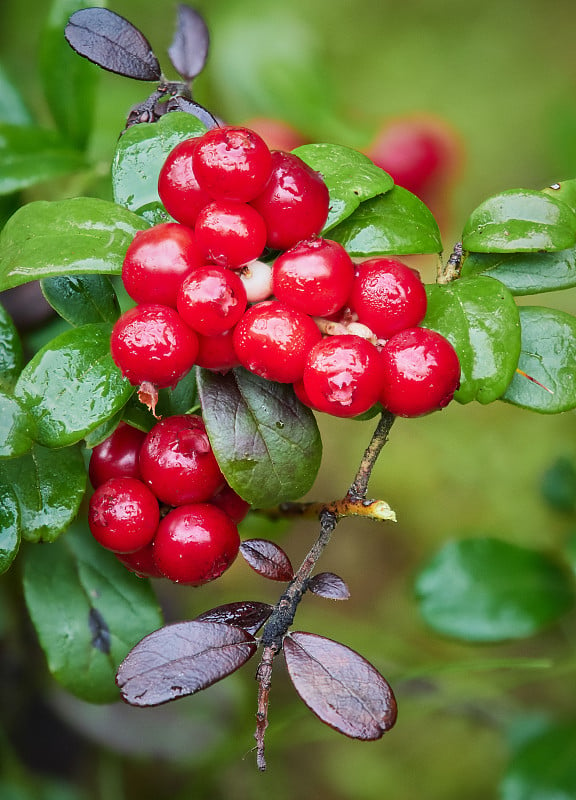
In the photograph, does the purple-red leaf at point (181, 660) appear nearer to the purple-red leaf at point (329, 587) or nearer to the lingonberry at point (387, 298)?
the purple-red leaf at point (329, 587)

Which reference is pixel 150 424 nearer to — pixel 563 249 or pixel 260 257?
pixel 260 257

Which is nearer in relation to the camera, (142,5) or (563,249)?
(563,249)

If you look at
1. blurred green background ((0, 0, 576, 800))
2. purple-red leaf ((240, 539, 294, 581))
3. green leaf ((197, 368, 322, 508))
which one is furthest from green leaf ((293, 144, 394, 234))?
blurred green background ((0, 0, 576, 800))

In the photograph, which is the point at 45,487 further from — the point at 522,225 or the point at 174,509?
the point at 522,225

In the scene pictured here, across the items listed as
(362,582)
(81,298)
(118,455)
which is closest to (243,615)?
(118,455)

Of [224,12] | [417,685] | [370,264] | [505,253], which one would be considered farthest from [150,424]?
[224,12]
